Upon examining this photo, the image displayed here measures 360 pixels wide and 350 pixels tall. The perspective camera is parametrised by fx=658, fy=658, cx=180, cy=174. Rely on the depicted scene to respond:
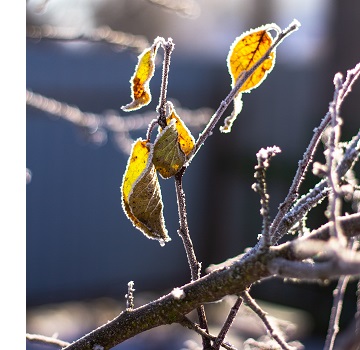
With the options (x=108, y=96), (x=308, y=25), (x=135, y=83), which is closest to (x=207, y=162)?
(x=108, y=96)

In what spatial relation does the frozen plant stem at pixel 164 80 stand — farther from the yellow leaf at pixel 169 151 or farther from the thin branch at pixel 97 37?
the thin branch at pixel 97 37

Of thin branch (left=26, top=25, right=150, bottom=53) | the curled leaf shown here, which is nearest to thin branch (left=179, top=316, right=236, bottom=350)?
the curled leaf

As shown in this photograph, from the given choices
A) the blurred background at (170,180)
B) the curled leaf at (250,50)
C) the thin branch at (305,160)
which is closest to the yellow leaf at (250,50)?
the curled leaf at (250,50)

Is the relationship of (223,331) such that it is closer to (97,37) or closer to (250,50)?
(250,50)

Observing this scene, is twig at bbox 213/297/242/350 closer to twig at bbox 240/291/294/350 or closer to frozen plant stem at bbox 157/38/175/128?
twig at bbox 240/291/294/350

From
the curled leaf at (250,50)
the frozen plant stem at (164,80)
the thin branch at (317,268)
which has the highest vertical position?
the curled leaf at (250,50)

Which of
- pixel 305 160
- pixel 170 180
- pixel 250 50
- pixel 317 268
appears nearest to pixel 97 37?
pixel 250 50
